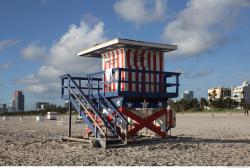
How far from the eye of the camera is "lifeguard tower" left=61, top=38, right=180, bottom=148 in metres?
15.4

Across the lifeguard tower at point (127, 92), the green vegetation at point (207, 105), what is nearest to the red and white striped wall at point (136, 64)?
the lifeguard tower at point (127, 92)

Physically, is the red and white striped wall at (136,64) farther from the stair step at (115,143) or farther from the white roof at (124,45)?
the stair step at (115,143)

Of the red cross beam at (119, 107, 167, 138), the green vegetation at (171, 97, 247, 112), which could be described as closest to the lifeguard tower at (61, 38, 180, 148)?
the red cross beam at (119, 107, 167, 138)

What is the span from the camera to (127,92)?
15453mm

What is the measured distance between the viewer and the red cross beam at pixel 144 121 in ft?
51.2

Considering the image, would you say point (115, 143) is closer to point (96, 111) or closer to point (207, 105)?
point (96, 111)

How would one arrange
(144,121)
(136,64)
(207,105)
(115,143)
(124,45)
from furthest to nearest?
(207,105) < (136,64) < (144,121) < (124,45) < (115,143)

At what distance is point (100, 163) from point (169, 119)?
7171 millimetres

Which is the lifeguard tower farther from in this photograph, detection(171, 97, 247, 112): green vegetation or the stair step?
detection(171, 97, 247, 112): green vegetation

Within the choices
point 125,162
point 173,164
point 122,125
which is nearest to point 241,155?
point 173,164

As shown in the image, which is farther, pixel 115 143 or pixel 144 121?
pixel 144 121

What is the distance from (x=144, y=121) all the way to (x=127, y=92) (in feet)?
4.92

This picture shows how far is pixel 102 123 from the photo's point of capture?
16.4 meters

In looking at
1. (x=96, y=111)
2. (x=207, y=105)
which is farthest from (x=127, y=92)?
(x=207, y=105)
